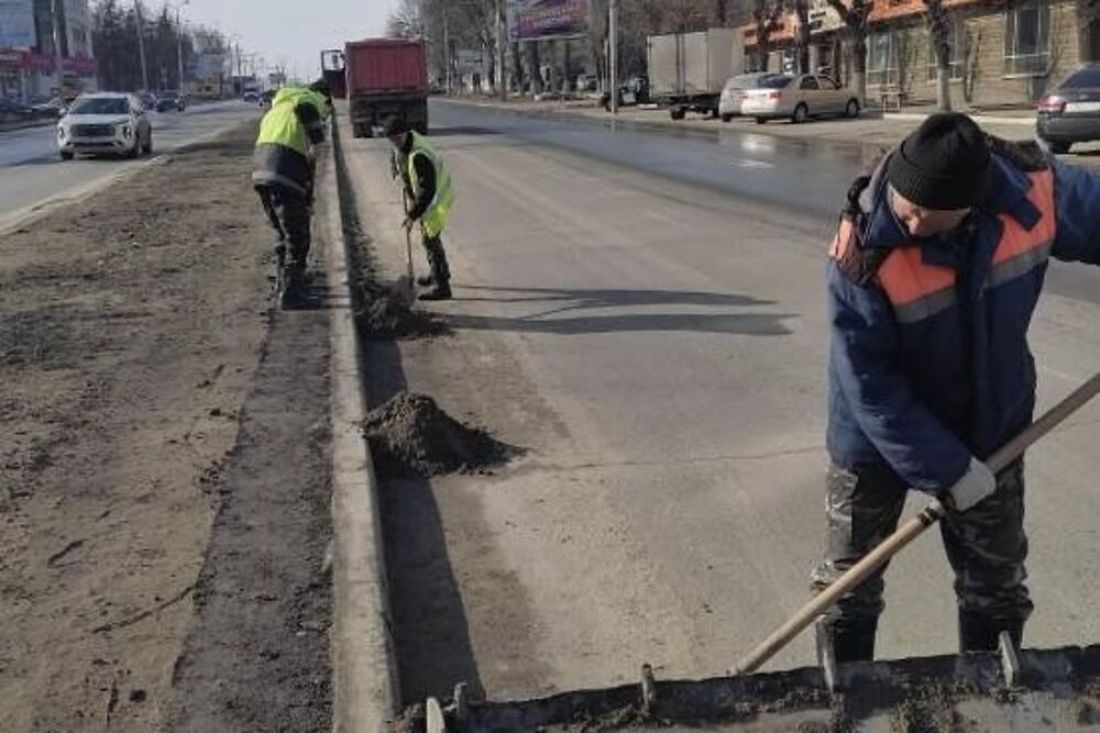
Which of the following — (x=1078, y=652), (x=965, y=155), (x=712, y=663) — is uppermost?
(x=965, y=155)

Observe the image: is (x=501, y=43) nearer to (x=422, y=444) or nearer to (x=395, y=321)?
(x=395, y=321)

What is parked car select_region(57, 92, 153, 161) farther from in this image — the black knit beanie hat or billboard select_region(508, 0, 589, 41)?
billboard select_region(508, 0, 589, 41)

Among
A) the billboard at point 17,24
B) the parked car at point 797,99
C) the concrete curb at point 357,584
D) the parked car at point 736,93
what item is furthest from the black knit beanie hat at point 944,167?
the billboard at point 17,24

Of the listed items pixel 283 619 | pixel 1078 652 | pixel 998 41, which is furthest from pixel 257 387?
A: pixel 998 41

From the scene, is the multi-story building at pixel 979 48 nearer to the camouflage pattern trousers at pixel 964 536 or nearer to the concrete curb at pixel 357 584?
the concrete curb at pixel 357 584

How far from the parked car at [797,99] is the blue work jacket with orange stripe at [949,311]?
3648 cm

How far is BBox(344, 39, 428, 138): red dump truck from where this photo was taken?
124 ft

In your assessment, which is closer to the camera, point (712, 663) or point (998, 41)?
point (712, 663)

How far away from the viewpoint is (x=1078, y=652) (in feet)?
9.71

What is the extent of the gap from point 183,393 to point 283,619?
3.24 meters

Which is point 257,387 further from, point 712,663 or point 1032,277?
point 1032,277

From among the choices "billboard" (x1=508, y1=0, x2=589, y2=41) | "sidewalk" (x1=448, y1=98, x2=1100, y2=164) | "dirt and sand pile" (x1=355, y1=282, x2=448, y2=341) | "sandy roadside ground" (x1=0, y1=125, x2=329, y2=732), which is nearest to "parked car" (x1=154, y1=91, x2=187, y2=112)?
"billboard" (x1=508, y1=0, x2=589, y2=41)

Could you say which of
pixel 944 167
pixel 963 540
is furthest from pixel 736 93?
pixel 944 167

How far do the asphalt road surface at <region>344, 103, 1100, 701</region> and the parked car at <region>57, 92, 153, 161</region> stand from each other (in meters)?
20.6
